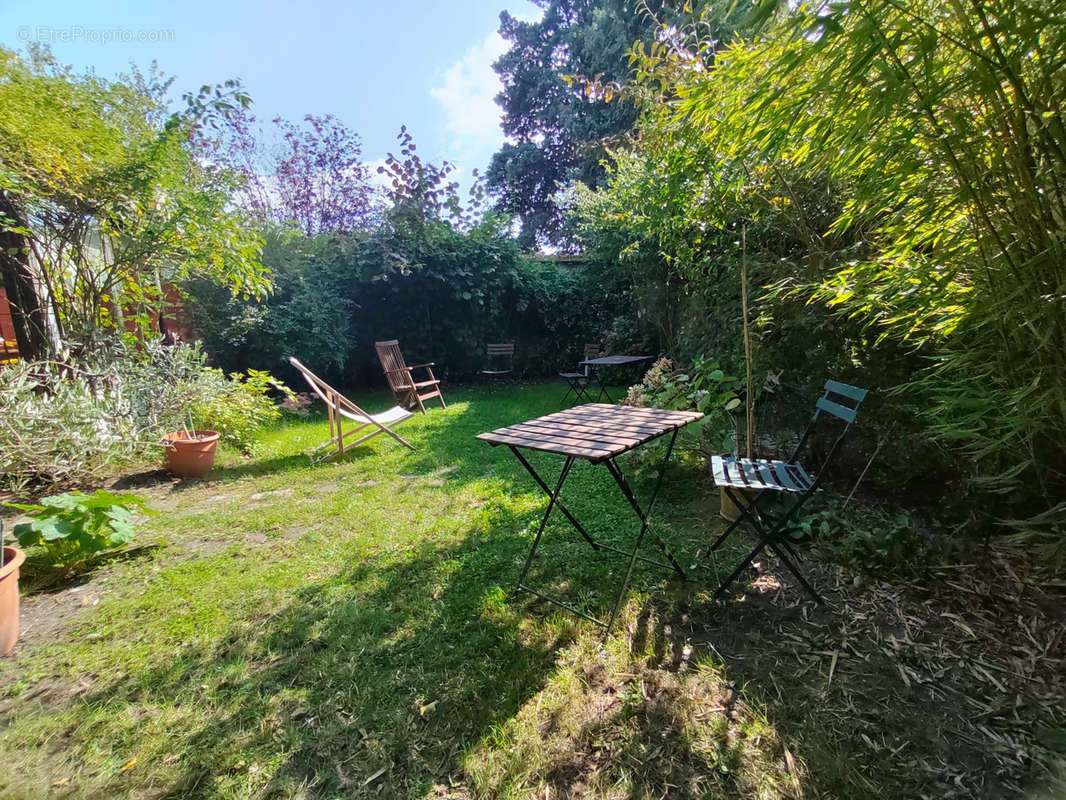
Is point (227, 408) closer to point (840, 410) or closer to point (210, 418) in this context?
point (210, 418)

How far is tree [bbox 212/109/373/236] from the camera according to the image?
325 inches

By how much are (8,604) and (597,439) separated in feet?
7.84

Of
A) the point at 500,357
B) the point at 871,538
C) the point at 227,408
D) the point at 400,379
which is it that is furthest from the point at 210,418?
the point at 871,538

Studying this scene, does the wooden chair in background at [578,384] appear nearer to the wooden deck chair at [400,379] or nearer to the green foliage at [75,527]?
the wooden deck chair at [400,379]

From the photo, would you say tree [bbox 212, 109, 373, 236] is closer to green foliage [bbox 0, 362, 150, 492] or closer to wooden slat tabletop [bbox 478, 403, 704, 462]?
green foliage [bbox 0, 362, 150, 492]

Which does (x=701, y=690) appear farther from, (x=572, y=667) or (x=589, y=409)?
(x=589, y=409)

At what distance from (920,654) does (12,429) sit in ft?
16.3

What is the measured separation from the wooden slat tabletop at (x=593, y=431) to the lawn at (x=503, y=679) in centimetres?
73

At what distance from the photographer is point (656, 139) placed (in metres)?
2.50

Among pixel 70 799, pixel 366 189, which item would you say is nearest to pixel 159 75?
pixel 366 189

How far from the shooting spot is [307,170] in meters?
8.60

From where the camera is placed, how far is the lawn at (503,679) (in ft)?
3.88

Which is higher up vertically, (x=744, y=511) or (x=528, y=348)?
(x=528, y=348)

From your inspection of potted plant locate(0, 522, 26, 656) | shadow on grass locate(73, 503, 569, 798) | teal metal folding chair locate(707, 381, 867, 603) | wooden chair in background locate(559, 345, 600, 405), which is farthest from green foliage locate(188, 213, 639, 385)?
teal metal folding chair locate(707, 381, 867, 603)
